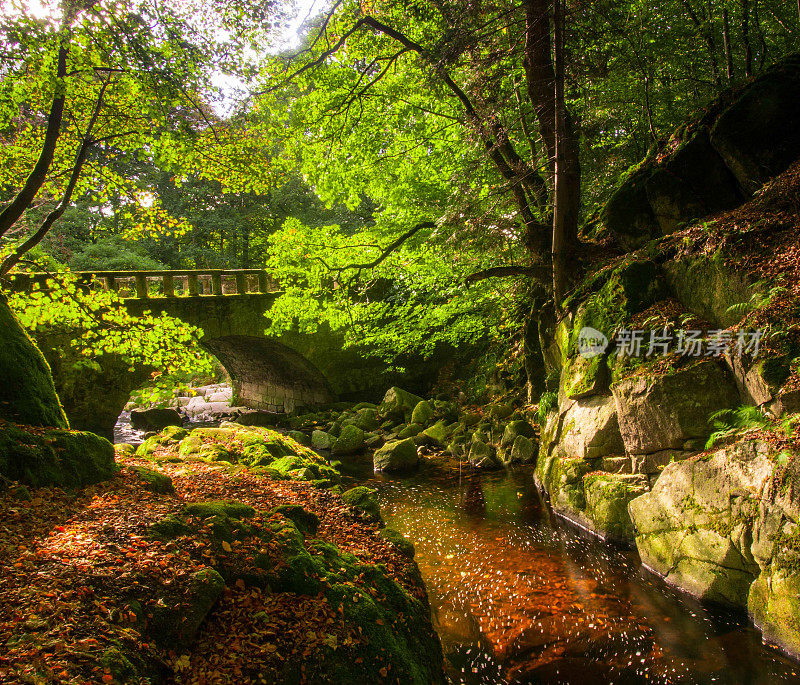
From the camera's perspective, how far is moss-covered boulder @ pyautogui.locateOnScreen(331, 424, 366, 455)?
1148 centimetres

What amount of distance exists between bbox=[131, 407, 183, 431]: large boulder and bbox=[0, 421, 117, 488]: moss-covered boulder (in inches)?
528

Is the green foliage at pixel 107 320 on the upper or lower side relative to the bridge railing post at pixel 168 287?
lower

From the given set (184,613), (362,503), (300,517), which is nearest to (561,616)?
(362,503)

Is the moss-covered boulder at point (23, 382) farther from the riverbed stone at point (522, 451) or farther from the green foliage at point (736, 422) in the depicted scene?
the riverbed stone at point (522, 451)

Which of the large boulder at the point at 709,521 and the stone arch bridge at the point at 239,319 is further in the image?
the stone arch bridge at the point at 239,319

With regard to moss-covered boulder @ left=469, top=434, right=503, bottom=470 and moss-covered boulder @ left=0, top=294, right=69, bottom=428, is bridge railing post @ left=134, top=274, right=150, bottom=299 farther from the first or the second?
moss-covered boulder @ left=469, top=434, right=503, bottom=470

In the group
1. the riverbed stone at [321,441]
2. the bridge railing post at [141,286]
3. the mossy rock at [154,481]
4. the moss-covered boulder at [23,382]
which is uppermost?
the bridge railing post at [141,286]

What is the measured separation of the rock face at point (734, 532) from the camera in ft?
11.2

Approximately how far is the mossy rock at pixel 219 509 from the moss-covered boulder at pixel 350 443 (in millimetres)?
7768

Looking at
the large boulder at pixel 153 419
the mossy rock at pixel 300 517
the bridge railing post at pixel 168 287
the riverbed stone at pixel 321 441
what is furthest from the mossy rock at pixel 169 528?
the large boulder at pixel 153 419

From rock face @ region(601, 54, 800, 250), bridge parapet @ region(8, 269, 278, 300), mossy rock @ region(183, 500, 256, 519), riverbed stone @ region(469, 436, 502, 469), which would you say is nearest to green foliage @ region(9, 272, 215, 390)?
mossy rock @ region(183, 500, 256, 519)

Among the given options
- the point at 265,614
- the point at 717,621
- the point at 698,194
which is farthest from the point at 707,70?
the point at 265,614

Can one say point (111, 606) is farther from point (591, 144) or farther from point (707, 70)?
point (707, 70)

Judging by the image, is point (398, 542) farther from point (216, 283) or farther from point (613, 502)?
point (216, 283)
